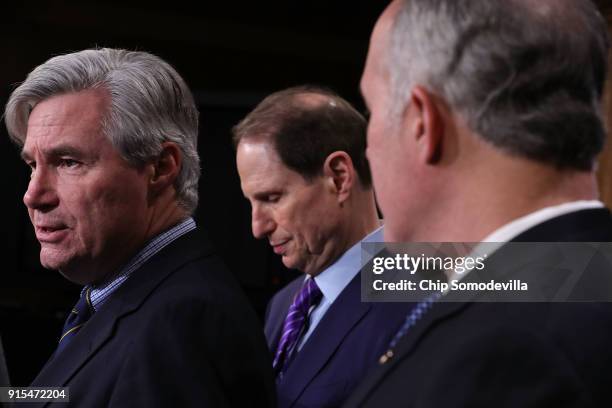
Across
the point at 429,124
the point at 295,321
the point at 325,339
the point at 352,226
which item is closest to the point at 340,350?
the point at 325,339

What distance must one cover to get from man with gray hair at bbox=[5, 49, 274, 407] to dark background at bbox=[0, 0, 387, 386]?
110 inches

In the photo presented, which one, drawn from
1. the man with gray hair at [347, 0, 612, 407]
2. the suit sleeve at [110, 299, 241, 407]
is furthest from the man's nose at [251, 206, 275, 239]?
→ the man with gray hair at [347, 0, 612, 407]

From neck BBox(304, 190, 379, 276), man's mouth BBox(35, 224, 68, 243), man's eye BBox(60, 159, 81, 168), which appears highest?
man's eye BBox(60, 159, 81, 168)

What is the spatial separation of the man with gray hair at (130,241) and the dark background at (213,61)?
279 cm

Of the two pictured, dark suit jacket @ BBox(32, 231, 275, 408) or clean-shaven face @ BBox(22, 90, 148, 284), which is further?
clean-shaven face @ BBox(22, 90, 148, 284)

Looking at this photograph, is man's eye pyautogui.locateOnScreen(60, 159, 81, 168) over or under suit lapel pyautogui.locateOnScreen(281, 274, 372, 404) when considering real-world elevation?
over

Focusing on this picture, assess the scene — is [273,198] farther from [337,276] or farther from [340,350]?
[340,350]

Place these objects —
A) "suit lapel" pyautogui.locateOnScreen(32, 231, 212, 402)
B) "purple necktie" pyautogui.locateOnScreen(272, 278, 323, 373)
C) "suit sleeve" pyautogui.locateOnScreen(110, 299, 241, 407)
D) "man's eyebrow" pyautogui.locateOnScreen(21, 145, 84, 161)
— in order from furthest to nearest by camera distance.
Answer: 1. "purple necktie" pyautogui.locateOnScreen(272, 278, 323, 373)
2. "man's eyebrow" pyautogui.locateOnScreen(21, 145, 84, 161)
3. "suit lapel" pyautogui.locateOnScreen(32, 231, 212, 402)
4. "suit sleeve" pyautogui.locateOnScreen(110, 299, 241, 407)

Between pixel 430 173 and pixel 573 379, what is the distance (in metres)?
0.27

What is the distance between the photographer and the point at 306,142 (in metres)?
2.50

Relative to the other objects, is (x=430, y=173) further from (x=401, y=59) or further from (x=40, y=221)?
(x=40, y=221)

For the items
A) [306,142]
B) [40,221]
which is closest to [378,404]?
[40,221]

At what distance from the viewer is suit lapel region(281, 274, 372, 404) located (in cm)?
208

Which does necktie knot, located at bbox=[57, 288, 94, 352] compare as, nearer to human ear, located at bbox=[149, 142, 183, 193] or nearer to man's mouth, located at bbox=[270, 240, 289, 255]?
human ear, located at bbox=[149, 142, 183, 193]
